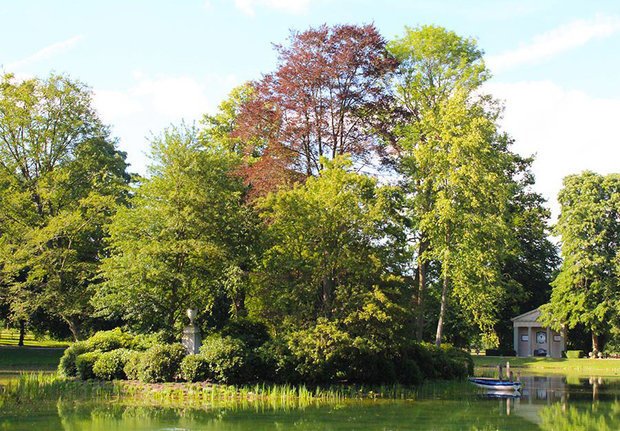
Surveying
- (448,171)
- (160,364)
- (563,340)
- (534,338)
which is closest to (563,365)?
(563,340)

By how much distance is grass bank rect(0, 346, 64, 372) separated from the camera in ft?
130

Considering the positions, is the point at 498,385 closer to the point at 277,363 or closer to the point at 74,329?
the point at 277,363

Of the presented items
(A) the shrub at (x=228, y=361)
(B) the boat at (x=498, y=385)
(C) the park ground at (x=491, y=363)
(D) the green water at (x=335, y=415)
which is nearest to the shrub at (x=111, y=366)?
(A) the shrub at (x=228, y=361)

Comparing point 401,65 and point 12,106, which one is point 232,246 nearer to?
point 401,65

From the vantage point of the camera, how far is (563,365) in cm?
5219

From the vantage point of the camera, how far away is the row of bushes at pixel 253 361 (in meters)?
27.0

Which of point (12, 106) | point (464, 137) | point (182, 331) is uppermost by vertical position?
point (12, 106)

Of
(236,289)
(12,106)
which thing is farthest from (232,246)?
(12,106)

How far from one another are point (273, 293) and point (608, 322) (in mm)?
32028

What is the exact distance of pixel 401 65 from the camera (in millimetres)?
41531

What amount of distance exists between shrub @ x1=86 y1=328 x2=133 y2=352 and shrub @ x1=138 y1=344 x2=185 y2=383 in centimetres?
343

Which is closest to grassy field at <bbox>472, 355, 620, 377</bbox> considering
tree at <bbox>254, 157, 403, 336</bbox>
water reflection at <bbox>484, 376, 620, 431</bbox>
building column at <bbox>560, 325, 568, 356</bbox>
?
building column at <bbox>560, 325, 568, 356</bbox>

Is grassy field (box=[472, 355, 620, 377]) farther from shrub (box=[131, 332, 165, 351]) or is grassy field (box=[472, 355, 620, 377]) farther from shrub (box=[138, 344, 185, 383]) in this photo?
shrub (box=[138, 344, 185, 383])

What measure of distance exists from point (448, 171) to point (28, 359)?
25922 mm
